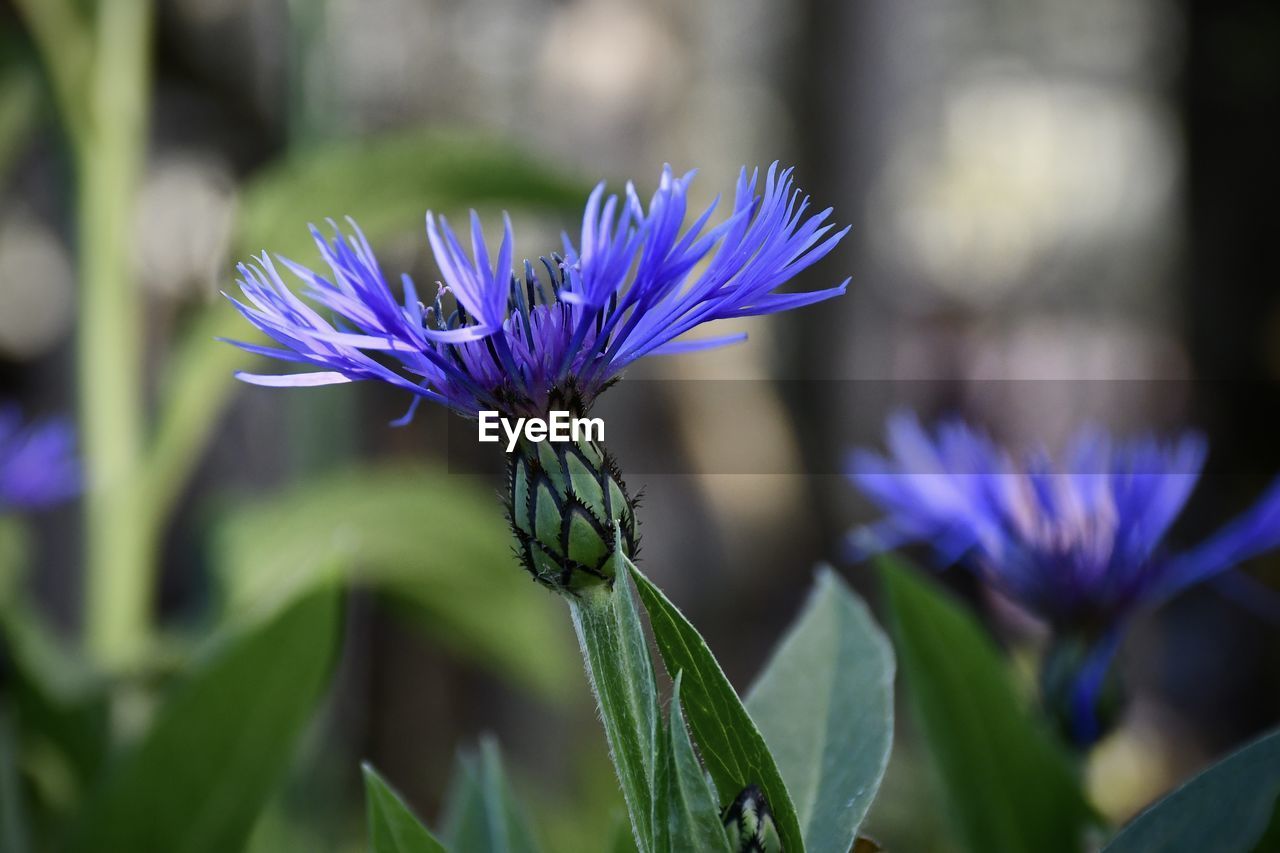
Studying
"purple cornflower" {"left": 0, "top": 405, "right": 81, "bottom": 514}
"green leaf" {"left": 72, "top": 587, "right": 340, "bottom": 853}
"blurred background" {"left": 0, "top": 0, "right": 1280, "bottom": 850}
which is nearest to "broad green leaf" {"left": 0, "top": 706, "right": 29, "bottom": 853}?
"green leaf" {"left": 72, "top": 587, "right": 340, "bottom": 853}

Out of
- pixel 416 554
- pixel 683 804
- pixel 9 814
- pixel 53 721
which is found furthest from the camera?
pixel 416 554

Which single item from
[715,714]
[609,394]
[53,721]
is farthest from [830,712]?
[609,394]

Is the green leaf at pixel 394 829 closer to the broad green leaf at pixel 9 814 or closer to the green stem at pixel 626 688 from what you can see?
the green stem at pixel 626 688

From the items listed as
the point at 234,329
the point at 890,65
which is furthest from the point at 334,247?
the point at 890,65

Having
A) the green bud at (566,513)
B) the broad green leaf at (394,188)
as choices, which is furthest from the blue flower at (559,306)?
the broad green leaf at (394,188)

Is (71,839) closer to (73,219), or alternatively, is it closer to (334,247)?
(334,247)

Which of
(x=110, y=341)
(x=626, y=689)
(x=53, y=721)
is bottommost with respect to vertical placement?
(x=53, y=721)

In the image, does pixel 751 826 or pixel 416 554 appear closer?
pixel 751 826

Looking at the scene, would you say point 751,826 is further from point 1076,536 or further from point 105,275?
point 105,275
